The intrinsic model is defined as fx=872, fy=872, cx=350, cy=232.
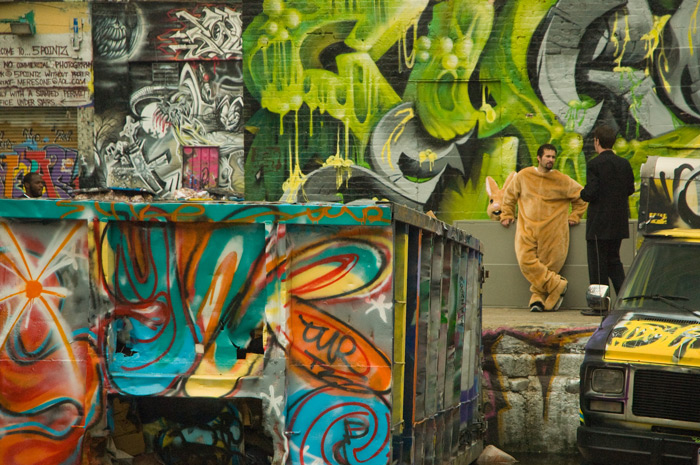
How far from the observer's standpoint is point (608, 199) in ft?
30.3

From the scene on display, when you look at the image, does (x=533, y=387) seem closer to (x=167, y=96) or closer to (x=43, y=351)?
(x=43, y=351)

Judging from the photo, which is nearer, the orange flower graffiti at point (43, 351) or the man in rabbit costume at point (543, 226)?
the orange flower graffiti at point (43, 351)

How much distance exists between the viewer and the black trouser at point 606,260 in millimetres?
9266

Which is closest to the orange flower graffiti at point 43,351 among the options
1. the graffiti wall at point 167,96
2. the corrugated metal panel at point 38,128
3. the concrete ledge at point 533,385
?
the concrete ledge at point 533,385

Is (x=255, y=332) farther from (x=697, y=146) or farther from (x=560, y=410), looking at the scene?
(x=697, y=146)

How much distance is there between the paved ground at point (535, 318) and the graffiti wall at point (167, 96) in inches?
229

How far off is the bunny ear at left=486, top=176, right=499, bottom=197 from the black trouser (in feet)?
13.5

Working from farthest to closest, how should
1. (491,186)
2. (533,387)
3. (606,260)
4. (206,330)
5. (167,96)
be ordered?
(167,96), (491,186), (606,260), (533,387), (206,330)

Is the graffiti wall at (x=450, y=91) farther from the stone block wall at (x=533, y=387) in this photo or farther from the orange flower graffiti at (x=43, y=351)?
the orange flower graffiti at (x=43, y=351)

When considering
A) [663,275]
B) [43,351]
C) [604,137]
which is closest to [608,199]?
[604,137]

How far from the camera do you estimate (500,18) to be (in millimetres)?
13695

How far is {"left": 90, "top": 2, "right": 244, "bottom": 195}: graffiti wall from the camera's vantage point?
47.0ft

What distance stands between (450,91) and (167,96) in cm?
467

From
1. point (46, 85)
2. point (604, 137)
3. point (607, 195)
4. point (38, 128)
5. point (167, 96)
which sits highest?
point (46, 85)
